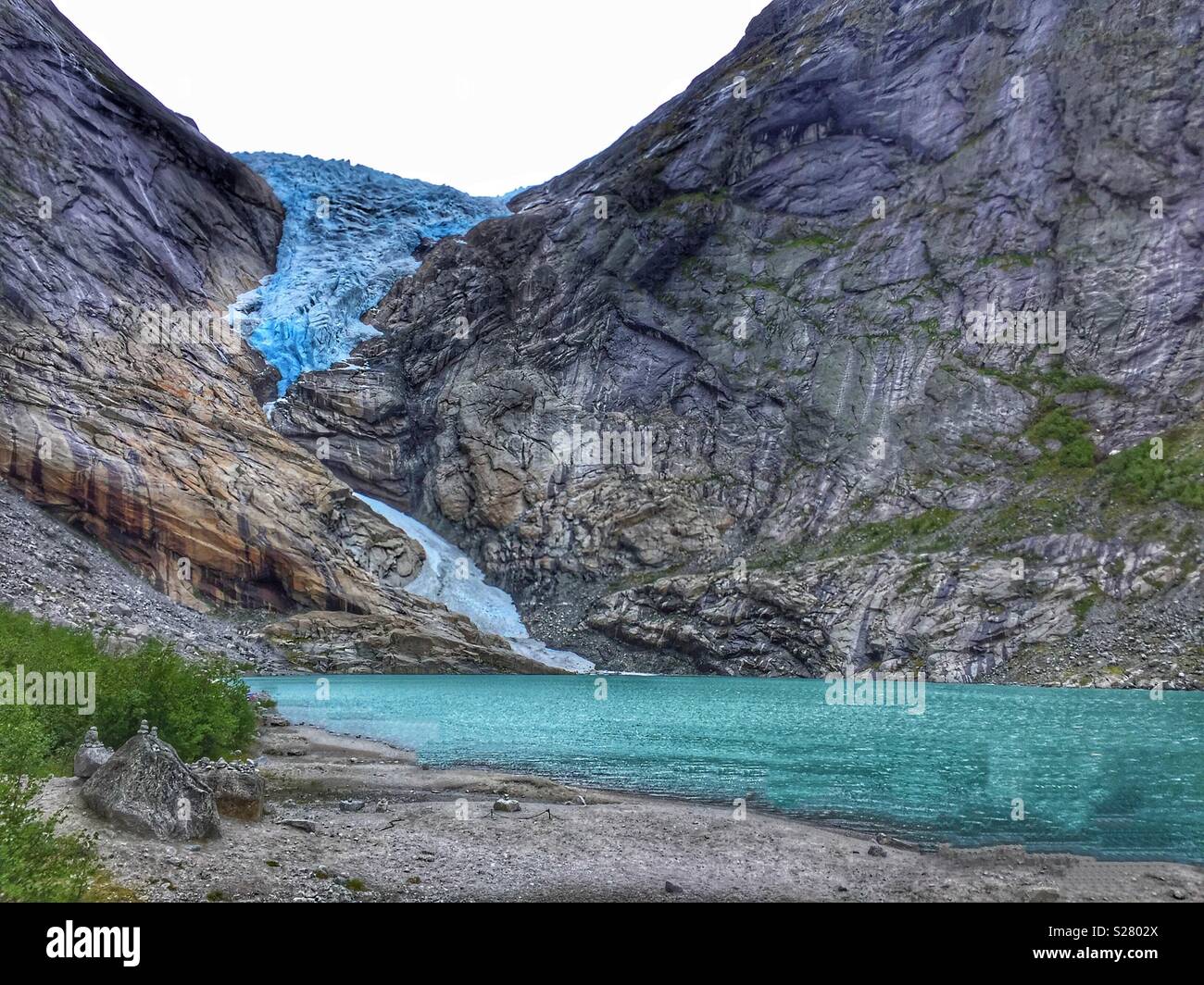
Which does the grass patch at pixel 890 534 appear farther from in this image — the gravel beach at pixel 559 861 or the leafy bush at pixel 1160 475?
the gravel beach at pixel 559 861

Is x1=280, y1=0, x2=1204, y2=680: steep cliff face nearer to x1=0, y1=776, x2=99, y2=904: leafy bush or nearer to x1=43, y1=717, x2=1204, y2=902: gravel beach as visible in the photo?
x1=43, y1=717, x2=1204, y2=902: gravel beach

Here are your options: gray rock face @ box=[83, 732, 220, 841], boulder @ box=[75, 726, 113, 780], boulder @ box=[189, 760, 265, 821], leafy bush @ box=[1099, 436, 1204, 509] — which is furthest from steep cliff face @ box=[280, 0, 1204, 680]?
boulder @ box=[75, 726, 113, 780]

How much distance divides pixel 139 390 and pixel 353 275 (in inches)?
1890

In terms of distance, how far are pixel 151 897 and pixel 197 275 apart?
106897 mm

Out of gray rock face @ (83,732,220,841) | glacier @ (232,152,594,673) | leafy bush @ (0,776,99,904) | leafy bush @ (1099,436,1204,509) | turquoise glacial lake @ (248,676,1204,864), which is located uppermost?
glacier @ (232,152,594,673)

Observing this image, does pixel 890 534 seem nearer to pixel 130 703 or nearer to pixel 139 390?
pixel 130 703

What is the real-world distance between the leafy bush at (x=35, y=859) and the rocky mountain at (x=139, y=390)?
66.0m

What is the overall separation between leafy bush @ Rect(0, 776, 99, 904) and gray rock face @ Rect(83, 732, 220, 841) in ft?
5.49

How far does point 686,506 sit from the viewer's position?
91.3 meters

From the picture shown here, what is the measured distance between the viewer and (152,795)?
1313cm

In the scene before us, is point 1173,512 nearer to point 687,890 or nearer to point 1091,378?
point 1091,378

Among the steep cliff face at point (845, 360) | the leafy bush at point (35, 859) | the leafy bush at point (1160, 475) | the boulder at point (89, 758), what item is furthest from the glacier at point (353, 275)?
the leafy bush at point (35, 859)

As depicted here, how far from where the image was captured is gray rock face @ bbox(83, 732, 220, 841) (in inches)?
505
